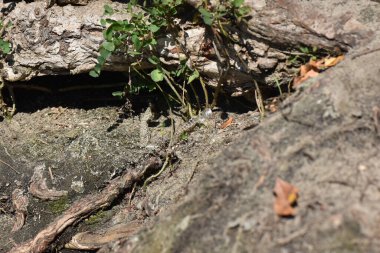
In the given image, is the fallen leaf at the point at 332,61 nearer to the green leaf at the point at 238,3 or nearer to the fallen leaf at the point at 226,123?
the green leaf at the point at 238,3

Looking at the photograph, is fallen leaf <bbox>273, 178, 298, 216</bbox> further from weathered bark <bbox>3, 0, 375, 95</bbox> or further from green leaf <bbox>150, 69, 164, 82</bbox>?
green leaf <bbox>150, 69, 164, 82</bbox>

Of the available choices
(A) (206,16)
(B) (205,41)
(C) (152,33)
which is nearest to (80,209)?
(C) (152,33)

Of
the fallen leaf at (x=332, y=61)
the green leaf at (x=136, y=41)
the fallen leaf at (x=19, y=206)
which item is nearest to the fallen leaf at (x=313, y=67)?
the fallen leaf at (x=332, y=61)

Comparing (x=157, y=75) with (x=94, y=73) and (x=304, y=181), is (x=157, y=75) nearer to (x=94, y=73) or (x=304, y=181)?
(x=94, y=73)

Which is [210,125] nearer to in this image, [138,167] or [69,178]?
[138,167]

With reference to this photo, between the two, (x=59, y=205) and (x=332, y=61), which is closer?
(x=332, y=61)

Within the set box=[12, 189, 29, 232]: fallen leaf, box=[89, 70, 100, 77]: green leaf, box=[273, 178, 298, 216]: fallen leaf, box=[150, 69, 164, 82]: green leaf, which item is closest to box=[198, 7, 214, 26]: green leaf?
box=[150, 69, 164, 82]: green leaf

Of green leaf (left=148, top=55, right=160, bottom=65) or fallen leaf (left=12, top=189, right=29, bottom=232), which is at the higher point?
green leaf (left=148, top=55, right=160, bottom=65)
